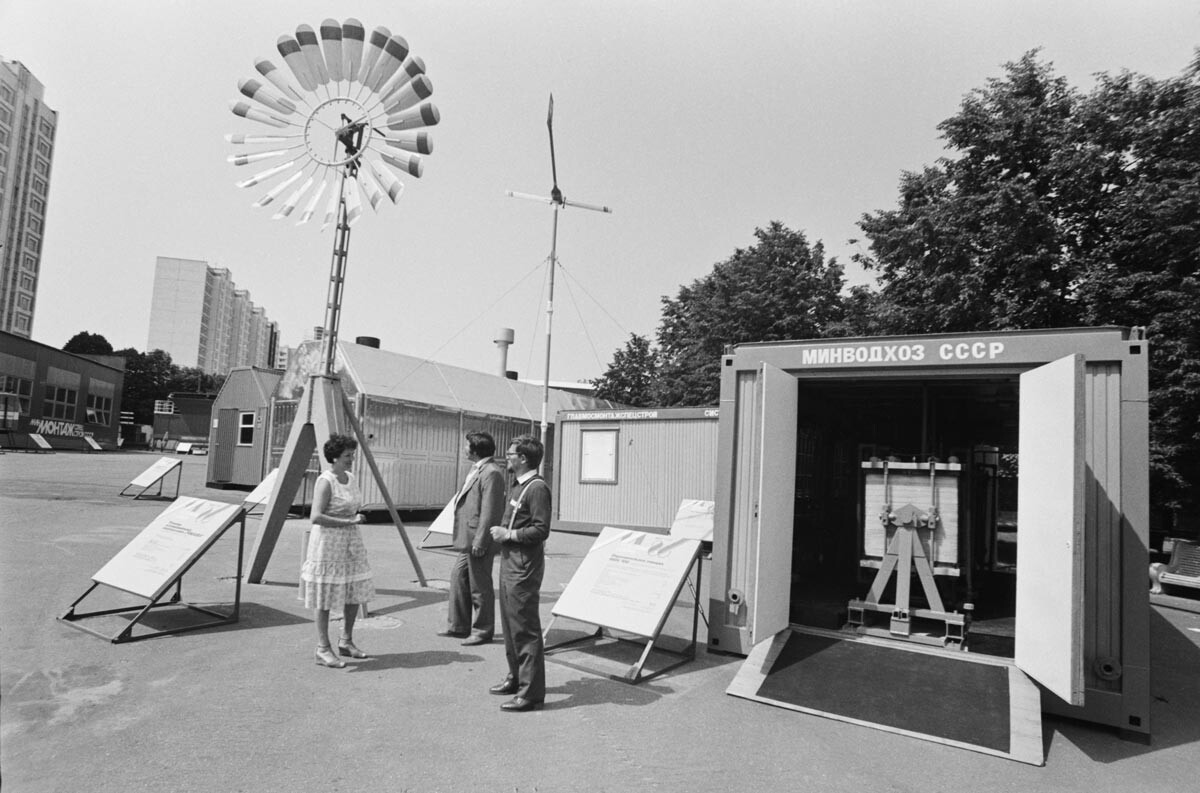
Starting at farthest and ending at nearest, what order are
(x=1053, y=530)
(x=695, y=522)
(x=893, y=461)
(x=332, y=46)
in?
(x=695, y=522)
(x=332, y=46)
(x=893, y=461)
(x=1053, y=530)

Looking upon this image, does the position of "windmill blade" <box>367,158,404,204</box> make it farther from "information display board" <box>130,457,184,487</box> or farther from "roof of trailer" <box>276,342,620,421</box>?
"information display board" <box>130,457,184,487</box>

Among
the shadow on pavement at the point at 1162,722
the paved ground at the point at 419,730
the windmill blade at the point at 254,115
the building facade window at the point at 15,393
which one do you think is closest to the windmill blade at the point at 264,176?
the windmill blade at the point at 254,115

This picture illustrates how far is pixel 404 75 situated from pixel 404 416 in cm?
1067

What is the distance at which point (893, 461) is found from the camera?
7121mm

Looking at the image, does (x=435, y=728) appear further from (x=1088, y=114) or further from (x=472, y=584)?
(x=1088, y=114)

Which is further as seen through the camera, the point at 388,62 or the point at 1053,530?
the point at 388,62

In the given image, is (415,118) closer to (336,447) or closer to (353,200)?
(353,200)

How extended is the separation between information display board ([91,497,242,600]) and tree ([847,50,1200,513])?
1556 centimetres

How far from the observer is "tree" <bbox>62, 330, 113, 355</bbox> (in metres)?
75.8

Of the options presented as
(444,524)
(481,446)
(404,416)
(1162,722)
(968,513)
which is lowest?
(1162,722)

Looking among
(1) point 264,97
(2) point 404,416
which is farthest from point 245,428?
(1) point 264,97

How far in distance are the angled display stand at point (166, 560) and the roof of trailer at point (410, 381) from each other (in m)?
8.86

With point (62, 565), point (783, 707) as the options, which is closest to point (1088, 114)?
point (783, 707)

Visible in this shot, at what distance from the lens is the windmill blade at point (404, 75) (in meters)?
8.39
